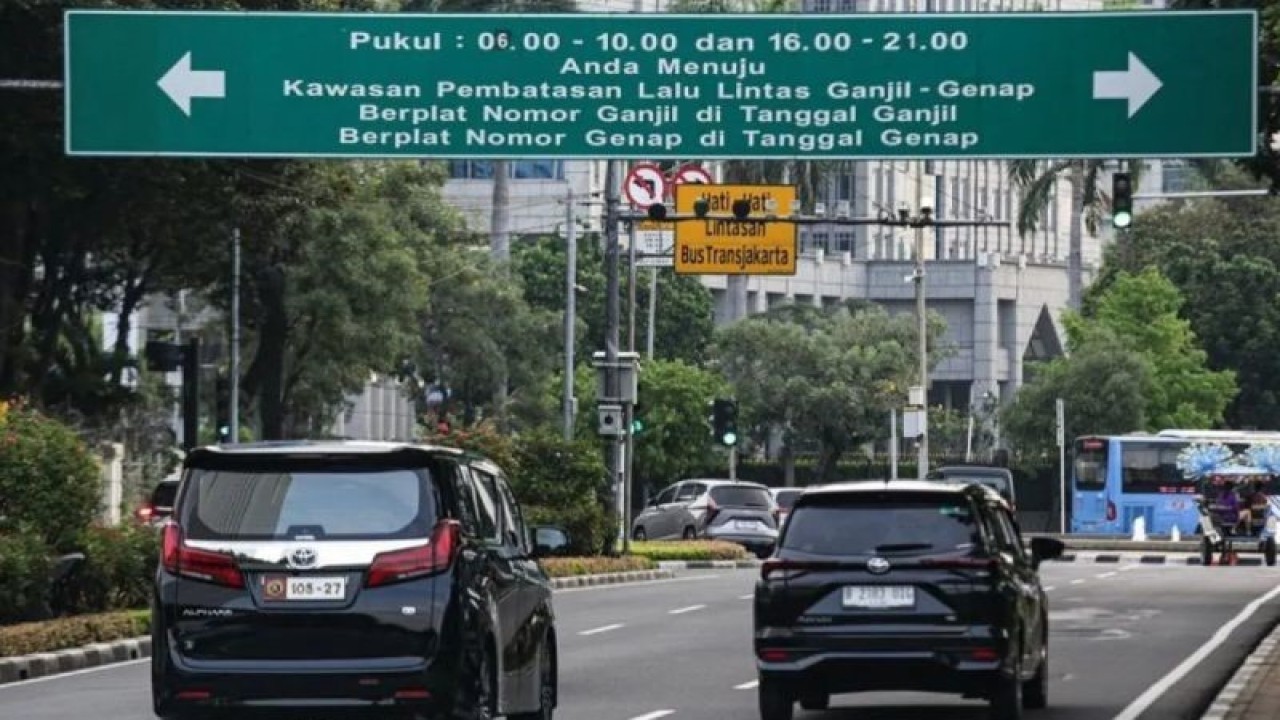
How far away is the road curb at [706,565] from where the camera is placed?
184ft

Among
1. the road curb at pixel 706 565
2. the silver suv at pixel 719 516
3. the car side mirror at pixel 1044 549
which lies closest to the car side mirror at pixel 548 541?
the car side mirror at pixel 1044 549

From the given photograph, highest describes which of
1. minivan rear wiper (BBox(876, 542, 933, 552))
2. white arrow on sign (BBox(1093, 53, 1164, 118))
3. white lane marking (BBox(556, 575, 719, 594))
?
white arrow on sign (BBox(1093, 53, 1164, 118))

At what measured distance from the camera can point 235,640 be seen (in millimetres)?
16266

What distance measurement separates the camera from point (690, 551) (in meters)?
57.8

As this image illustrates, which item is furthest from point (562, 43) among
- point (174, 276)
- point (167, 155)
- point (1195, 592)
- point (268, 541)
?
point (174, 276)

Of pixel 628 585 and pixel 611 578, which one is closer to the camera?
pixel 628 585

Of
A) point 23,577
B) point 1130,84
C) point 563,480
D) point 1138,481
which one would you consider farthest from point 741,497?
point 1130,84

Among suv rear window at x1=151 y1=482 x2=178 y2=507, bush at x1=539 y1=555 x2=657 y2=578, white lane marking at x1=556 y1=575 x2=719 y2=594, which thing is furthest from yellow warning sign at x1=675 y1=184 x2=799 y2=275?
suv rear window at x1=151 y1=482 x2=178 y2=507

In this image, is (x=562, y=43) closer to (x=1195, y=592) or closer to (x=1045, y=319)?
(x=1195, y=592)

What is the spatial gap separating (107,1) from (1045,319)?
8891 cm

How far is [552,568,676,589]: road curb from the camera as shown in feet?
151

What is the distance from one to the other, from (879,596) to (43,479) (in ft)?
44.8

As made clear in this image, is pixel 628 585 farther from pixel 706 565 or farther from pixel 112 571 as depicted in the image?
pixel 112 571

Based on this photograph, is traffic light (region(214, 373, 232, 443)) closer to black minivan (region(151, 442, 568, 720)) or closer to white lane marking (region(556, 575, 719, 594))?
white lane marking (region(556, 575, 719, 594))
